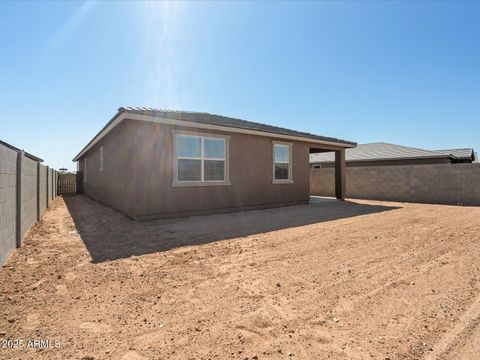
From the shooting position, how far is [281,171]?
38.4 feet

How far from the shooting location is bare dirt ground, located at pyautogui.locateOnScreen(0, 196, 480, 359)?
2.19 meters

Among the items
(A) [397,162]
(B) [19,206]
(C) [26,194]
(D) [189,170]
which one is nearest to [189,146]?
(D) [189,170]

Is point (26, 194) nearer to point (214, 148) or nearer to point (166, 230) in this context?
point (166, 230)

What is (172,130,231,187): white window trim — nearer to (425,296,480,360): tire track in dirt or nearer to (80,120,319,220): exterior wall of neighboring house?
(80,120,319,220): exterior wall of neighboring house

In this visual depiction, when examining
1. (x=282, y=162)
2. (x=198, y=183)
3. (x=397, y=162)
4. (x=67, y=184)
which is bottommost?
(x=67, y=184)

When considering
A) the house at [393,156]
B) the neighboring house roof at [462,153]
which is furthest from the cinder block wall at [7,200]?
the neighboring house roof at [462,153]

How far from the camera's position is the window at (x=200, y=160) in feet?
28.3

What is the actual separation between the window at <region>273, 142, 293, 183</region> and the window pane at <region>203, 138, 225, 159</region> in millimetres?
2746

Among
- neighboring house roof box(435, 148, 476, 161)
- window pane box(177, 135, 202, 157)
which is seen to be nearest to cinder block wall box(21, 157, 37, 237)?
window pane box(177, 135, 202, 157)

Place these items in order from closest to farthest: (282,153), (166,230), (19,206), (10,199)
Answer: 1. (10,199)
2. (19,206)
3. (166,230)
4. (282,153)

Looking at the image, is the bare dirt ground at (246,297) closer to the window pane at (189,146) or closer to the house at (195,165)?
the house at (195,165)

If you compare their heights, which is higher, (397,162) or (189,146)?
(397,162)

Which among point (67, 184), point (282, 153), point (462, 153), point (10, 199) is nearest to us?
point (10, 199)

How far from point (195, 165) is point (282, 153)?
14.6 ft
